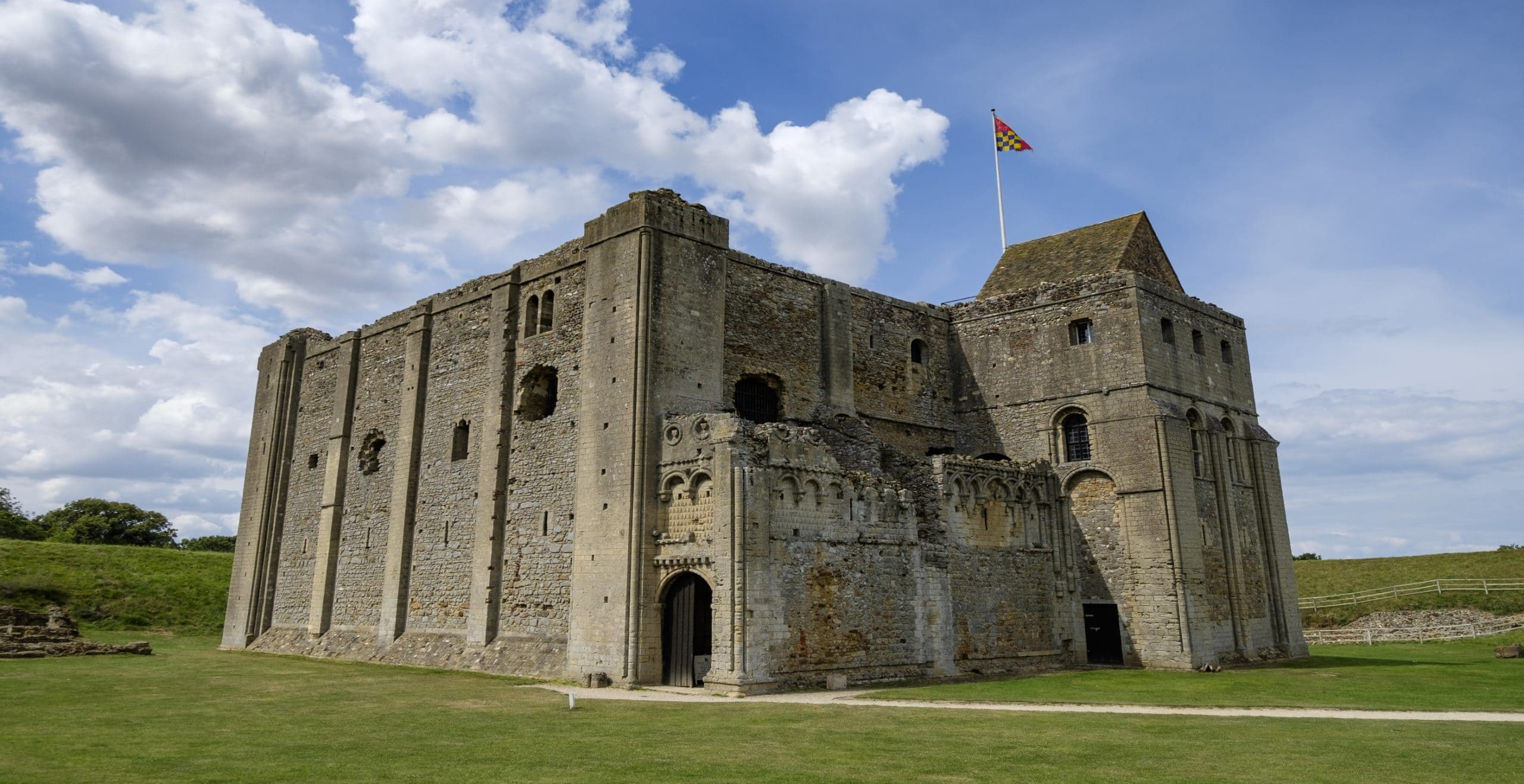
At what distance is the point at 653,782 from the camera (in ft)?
29.5

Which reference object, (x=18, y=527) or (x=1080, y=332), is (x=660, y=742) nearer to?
(x=1080, y=332)

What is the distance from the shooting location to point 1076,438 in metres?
27.7

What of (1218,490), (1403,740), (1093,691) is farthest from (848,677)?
(1218,490)

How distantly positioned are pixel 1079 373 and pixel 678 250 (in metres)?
12.1

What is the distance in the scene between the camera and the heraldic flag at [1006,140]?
1382 inches

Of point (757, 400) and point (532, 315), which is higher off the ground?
point (532, 315)

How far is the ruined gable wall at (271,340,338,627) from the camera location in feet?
107

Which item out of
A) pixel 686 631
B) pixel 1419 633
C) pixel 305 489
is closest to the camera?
pixel 686 631

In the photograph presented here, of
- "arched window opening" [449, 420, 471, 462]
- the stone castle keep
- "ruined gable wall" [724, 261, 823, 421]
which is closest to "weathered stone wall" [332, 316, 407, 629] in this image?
the stone castle keep

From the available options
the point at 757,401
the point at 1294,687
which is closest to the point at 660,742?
the point at 1294,687

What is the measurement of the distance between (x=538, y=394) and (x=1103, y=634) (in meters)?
16.2

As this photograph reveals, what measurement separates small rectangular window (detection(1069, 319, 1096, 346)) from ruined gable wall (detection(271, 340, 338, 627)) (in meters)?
23.8

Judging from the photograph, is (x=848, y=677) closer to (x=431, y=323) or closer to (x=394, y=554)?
(x=394, y=554)

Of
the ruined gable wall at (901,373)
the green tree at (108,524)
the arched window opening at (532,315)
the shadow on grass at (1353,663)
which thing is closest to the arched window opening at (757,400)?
the ruined gable wall at (901,373)
